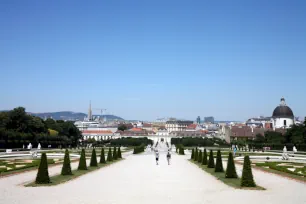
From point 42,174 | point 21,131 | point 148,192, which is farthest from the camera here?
point 21,131

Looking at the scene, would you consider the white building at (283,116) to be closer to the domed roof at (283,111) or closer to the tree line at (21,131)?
the domed roof at (283,111)

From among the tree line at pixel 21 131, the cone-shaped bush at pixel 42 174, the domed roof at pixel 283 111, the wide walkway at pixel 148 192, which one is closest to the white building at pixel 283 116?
the domed roof at pixel 283 111

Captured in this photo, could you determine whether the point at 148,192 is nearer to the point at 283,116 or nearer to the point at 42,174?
the point at 42,174

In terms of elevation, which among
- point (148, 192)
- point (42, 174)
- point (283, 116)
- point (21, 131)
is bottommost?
point (148, 192)

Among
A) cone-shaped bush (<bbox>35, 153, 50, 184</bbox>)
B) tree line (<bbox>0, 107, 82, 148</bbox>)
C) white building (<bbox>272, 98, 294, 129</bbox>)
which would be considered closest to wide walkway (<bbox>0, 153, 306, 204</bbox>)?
cone-shaped bush (<bbox>35, 153, 50, 184</bbox>)

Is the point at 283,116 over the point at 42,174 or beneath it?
over

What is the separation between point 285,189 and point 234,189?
6.85 ft

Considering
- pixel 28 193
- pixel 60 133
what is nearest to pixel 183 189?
pixel 28 193

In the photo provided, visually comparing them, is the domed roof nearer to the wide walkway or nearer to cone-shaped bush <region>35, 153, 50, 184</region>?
the wide walkway

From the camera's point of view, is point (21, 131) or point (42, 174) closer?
point (42, 174)

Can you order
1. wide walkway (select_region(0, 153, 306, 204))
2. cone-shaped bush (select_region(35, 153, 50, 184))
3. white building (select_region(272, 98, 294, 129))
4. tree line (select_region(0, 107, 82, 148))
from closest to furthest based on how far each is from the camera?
wide walkway (select_region(0, 153, 306, 204)), cone-shaped bush (select_region(35, 153, 50, 184)), tree line (select_region(0, 107, 82, 148)), white building (select_region(272, 98, 294, 129))

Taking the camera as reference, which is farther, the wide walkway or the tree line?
the tree line

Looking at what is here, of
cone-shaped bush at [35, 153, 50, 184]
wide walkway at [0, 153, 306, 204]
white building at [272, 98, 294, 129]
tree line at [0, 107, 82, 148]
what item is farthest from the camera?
white building at [272, 98, 294, 129]

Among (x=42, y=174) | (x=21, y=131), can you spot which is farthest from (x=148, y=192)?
(x=21, y=131)
